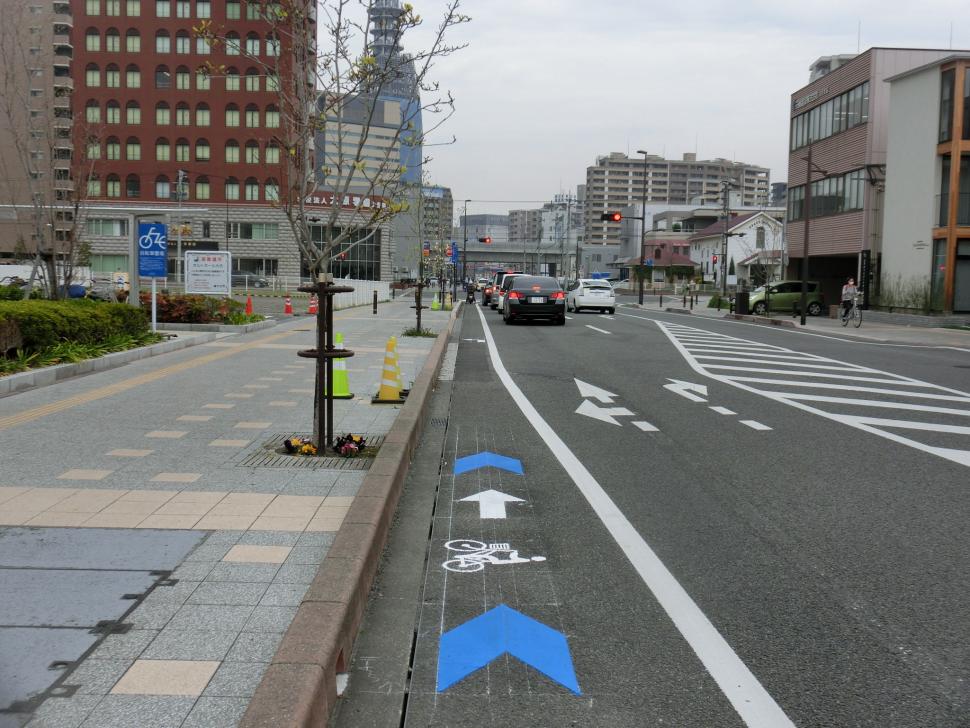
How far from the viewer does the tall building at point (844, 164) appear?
40125mm

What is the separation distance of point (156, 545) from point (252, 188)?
259 ft

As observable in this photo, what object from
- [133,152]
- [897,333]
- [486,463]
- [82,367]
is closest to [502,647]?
[486,463]

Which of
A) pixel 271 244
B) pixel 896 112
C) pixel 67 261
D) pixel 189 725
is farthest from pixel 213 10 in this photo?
pixel 189 725

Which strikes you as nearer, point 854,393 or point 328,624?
point 328,624

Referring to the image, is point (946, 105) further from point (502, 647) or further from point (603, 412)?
point (502, 647)

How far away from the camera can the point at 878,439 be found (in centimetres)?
890

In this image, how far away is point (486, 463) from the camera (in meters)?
7.69

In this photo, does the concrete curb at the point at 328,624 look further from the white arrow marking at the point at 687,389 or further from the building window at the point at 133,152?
the building window at the point at 133,152

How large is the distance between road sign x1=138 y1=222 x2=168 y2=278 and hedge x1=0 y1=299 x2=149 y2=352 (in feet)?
7.06

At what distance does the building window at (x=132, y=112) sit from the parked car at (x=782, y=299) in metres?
58.5

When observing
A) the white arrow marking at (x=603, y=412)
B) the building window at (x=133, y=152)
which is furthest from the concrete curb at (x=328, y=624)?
the building window at (x=133, y=152)

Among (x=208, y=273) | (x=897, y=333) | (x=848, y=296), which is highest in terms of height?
(x=208, y=273)

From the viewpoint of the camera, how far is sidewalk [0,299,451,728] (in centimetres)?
320

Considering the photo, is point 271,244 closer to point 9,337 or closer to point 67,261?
point 67,261
